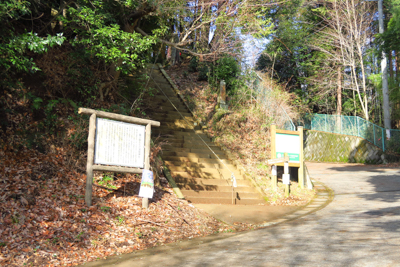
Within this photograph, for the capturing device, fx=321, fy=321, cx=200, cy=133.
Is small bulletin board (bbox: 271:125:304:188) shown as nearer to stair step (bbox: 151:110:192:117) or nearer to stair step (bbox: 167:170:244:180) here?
stair step (bbox: 167:170:244:180)

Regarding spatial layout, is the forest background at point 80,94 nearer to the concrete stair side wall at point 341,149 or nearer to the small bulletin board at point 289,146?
the small bulletin board at point 289,146

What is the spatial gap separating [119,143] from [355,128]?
2003 centimetres

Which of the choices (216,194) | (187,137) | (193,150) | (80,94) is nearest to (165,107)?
(187,137)

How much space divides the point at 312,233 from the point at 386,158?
17.3 meters

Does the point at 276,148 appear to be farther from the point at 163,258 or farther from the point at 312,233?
the point at 163,258

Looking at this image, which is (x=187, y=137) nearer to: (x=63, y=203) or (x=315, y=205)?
(x=315, y=205)

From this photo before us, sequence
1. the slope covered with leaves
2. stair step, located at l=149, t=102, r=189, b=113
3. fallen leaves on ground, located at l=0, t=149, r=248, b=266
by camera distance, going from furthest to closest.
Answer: stair step, located at l=149, t=102, r=189, b=113 < the slope covered with leaves < fallen leaves on ground, located at l=0, t=149, r=248, b=266

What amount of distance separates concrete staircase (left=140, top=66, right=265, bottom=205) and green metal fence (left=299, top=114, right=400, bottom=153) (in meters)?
11.6

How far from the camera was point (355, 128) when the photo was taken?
882 inches

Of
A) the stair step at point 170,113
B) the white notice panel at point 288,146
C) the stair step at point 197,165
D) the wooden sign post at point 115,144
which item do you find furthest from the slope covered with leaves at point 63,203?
the white notice panel at point 288,146

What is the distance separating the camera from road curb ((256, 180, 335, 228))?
7.70m

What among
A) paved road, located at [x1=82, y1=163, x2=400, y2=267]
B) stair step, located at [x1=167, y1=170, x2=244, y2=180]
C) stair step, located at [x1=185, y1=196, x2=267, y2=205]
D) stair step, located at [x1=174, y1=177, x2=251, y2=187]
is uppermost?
stair step, located at [x1=167, y1=170, x2=244, y2=180]

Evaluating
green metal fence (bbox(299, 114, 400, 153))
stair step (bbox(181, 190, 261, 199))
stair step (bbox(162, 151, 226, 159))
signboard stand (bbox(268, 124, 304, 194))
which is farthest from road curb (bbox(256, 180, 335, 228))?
green metal fence (bbox(299, 114, 400, 153))

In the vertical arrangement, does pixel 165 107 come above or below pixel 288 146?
above
